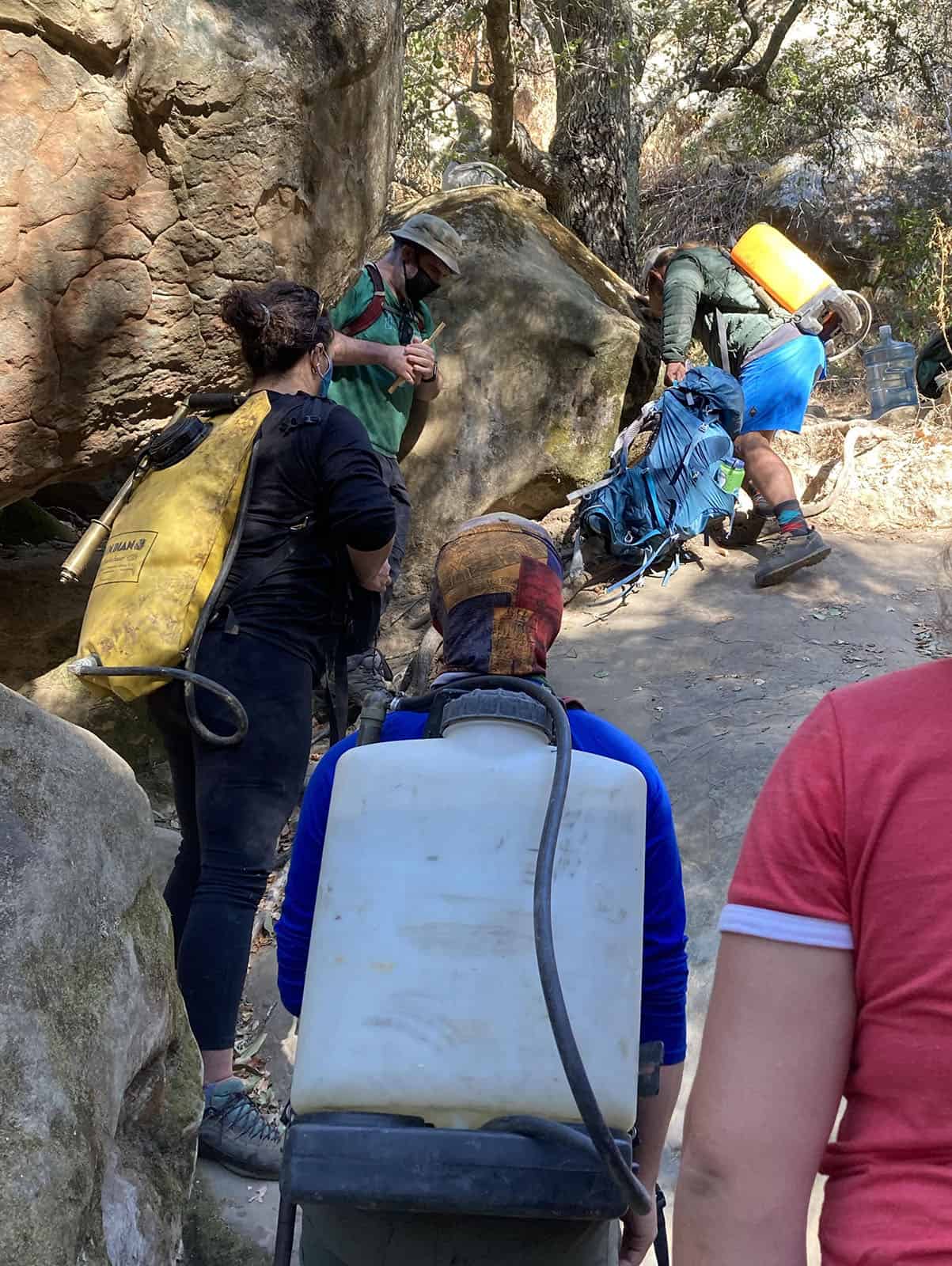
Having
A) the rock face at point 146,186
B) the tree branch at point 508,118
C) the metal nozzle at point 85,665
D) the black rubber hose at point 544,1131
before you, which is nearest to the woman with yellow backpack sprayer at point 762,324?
the tree branch at point 508,118

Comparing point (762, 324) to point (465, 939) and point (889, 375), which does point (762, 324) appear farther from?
point (465, 939)

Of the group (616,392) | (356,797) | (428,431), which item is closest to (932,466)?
(616,392)

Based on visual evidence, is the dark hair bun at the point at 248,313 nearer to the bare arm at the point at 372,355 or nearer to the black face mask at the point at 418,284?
the bare arm at the point at 372,355

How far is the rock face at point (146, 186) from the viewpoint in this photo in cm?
338

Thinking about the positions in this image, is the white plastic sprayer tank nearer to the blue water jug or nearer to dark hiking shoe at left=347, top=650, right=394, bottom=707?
dark hiking shoe at left=347, top=650, right=394, bottom=707

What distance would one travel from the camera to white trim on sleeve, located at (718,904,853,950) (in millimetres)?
989

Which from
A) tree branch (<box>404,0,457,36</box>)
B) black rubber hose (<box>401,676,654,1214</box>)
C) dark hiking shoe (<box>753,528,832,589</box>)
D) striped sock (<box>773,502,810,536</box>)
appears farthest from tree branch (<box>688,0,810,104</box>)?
black rubber hose (<box>401,676,654,1214</box>)

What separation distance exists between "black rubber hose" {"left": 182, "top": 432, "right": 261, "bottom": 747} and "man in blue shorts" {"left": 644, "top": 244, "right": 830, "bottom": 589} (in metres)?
3.62

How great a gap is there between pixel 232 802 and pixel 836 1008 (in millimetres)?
1742

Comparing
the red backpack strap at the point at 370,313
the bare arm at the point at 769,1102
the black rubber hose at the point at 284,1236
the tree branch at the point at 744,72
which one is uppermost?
the tree branch at the point at 744,72

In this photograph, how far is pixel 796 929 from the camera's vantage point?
0.99 meters

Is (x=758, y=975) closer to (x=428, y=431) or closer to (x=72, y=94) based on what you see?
(x=72, y=94)

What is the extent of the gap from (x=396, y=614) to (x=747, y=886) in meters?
4.76

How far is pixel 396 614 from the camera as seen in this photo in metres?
5.73
